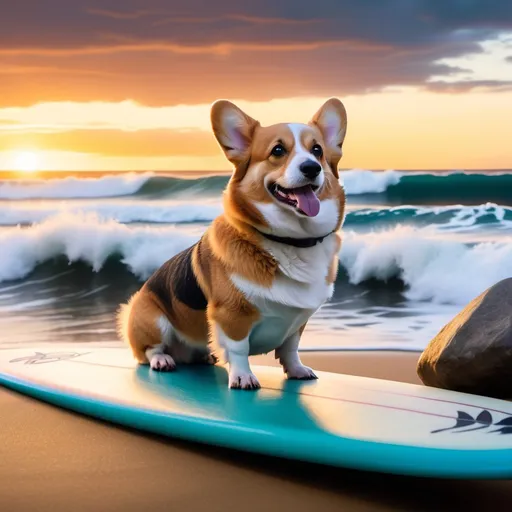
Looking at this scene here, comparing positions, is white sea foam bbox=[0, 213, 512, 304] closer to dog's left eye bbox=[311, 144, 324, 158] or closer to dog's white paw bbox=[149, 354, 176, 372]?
dog's white paw bbox=[149, 354, 176, 372]

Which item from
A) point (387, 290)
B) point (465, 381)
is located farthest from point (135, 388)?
point (387, 290)

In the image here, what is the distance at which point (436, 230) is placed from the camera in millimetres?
10219

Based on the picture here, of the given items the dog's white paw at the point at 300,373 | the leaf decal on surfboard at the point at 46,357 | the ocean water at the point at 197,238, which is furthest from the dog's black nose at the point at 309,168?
the ocean water at the point at 197,238

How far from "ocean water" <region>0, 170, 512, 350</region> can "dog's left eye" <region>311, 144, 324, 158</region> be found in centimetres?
235

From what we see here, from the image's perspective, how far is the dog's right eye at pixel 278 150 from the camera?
10.4ft

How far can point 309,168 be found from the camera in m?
3.06

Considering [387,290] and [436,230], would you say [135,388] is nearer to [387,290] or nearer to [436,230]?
[387,290]

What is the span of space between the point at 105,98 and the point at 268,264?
8.19 m

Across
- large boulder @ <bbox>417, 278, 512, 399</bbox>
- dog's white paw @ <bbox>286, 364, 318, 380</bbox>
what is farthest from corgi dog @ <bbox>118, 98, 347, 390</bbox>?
large boulder @ <bbox>417, 278, 512, 399</bbox>

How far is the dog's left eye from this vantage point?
3.22 metres

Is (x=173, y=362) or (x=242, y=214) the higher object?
(x=242, y=214)

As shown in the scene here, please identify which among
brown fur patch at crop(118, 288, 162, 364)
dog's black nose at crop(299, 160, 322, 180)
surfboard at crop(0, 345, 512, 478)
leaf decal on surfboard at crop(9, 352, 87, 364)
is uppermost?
dog's black nose at crop(299, 160, 322, 180)

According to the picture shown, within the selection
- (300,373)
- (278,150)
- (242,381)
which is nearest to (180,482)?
(242,381)

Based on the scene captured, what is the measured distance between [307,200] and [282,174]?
0.12 m
